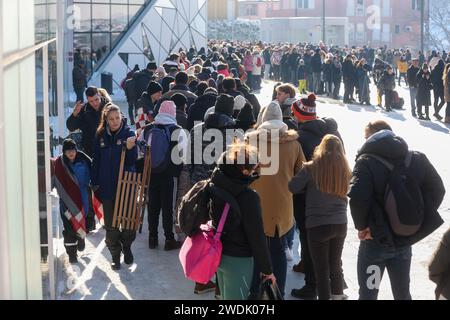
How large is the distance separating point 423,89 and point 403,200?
17077 millimetres

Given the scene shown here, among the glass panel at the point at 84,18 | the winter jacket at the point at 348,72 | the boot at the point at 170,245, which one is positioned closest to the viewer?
the boot at the point at 170,245

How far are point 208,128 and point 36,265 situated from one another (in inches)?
129

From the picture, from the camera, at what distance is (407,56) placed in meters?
42.8

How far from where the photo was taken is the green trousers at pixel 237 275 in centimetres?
598

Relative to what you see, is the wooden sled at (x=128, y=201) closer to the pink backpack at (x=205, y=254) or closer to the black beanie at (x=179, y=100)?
the black beanie at (x=179, y=100)

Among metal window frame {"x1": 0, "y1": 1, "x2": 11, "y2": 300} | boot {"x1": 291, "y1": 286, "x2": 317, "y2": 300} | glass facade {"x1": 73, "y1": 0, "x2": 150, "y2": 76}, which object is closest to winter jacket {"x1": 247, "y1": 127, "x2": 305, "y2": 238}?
boot {"x1": 291, "y1": 286, "x2": 317, "y2": 300}

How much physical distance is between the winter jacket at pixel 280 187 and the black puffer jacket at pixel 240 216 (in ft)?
4.39

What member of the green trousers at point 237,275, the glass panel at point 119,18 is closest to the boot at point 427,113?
the glass panel at point 119,18

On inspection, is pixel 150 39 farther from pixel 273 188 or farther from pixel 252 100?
pixel 273 188

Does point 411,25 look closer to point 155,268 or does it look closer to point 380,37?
point 380,37

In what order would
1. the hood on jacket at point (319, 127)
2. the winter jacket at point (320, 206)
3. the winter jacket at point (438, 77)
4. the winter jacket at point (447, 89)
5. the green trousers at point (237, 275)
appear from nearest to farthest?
1. the green trousers at point (237, 275)
2. the winter jacket at point (320, 206)
3. the hood on jacket at point (319, 127)
4. the winter jacket at point (447, 89)
5. the winter jacket at point (438, 77)

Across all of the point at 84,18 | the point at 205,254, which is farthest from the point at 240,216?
the point at 84,18

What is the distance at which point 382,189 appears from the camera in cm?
620
